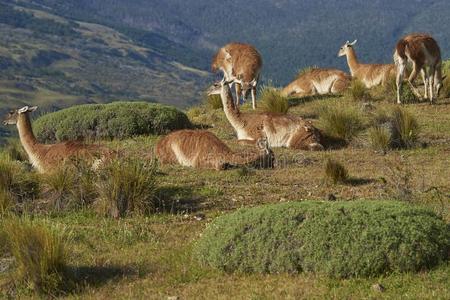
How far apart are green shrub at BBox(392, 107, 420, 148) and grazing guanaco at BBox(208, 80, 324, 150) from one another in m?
1.42

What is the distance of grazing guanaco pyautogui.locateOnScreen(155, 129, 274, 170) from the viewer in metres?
13.3

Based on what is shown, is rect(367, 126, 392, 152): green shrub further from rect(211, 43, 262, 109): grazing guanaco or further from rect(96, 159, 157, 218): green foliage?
rect(211, 43, 262, 109): grazing guanaco

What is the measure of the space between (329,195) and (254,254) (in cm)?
307

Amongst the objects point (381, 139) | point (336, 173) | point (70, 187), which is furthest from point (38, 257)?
point (381, 139)

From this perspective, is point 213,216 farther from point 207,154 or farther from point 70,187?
point 207,154

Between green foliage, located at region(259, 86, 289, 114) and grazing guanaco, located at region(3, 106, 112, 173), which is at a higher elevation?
green foliage, located at region(259, 86, 289, 114)

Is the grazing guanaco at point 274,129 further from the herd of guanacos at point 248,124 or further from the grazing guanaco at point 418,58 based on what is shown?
the grazing guanaco at point 418,58

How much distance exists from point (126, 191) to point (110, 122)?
9597 millimetres

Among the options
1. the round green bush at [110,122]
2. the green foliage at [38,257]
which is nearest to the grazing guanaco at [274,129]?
the round green bush at [110,122]

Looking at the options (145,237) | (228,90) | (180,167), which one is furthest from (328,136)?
(145,237)

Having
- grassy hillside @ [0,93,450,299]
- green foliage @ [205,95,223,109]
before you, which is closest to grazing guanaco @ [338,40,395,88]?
green foliage @ [205,95,223,109]

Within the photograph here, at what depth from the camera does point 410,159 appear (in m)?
14.0

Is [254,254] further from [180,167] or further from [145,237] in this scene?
[180,167]

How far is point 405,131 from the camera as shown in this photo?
15453 mm
